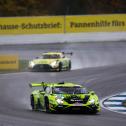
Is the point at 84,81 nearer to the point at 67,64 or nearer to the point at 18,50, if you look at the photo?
the point at 67,64

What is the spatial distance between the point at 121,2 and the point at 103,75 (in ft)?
75.7

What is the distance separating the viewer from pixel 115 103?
67.4 ft

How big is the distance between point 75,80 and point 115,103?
7017 mm

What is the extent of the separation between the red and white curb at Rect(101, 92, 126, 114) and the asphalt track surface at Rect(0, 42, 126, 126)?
60 cm

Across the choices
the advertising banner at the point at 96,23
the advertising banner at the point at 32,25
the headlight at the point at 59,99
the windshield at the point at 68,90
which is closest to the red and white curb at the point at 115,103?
the windshield at the point at 68,90

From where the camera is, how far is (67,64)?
31719 mm

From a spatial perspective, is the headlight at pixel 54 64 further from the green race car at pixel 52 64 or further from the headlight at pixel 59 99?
the headlight at pixel 59 99

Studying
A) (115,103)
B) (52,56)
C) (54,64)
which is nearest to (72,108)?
(115,103)

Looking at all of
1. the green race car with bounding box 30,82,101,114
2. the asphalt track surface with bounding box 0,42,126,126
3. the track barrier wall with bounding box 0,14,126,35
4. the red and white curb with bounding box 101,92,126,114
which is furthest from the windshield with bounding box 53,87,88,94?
the track barrier wall with bounding box 0,14,126,35

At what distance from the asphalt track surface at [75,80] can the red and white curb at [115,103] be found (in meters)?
0.60

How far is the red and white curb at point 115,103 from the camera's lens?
19906 millimetres

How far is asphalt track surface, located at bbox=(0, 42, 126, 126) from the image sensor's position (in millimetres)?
14633

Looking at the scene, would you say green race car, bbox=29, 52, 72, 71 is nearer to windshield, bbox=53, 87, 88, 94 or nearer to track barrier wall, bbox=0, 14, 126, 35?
track barrier wall, bbox=0, 14, 126, 35

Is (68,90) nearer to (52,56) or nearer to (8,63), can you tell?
(52,56)
